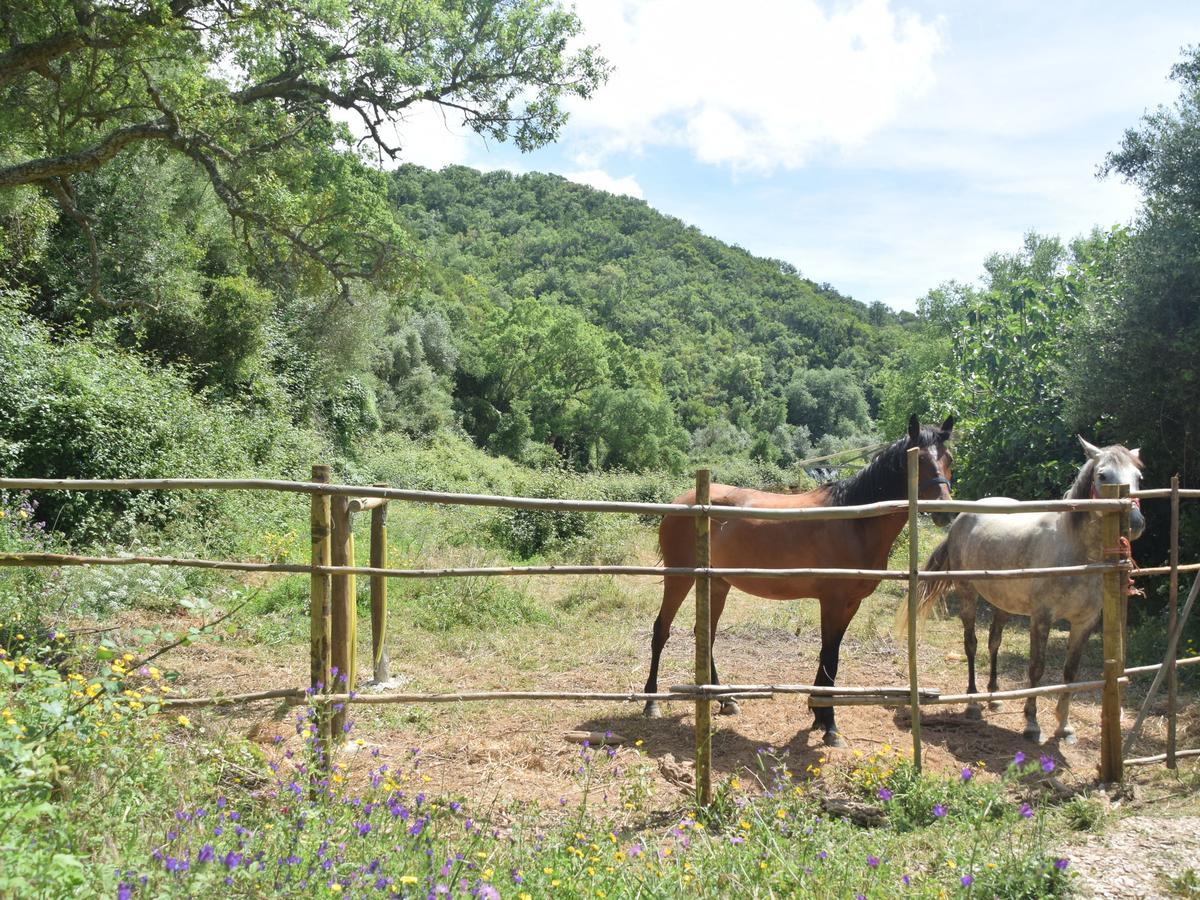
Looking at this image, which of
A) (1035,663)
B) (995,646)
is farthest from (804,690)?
(995,646)

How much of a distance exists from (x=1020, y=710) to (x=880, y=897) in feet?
13.5

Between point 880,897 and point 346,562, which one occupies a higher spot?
point 346,562

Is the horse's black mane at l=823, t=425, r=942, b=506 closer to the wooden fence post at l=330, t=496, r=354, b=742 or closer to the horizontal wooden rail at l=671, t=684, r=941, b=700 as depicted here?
the horizontal wooden rail at l=671, t=684, r=941, b=700

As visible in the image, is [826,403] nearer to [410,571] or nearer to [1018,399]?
[1018,399]

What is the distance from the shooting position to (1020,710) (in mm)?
6176

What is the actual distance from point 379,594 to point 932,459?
4.08m

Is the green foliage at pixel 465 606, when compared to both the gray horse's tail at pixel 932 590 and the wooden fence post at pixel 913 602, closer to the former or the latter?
the gray horse's tail at pixel 932 590

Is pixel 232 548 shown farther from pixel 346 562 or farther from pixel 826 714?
pixel 826 714

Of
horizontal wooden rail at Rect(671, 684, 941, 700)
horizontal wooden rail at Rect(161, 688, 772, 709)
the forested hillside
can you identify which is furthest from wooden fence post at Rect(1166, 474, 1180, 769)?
the forested hillside

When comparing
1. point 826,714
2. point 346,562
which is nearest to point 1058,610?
point 826,714

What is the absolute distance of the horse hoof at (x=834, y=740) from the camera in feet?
16.8

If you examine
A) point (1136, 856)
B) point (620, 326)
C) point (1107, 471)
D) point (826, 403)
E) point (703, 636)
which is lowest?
point (1136, 856)

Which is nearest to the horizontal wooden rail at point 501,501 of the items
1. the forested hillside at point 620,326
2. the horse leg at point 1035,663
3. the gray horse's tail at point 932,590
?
the horse leg at point 1035,663

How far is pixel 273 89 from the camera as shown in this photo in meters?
9.37
